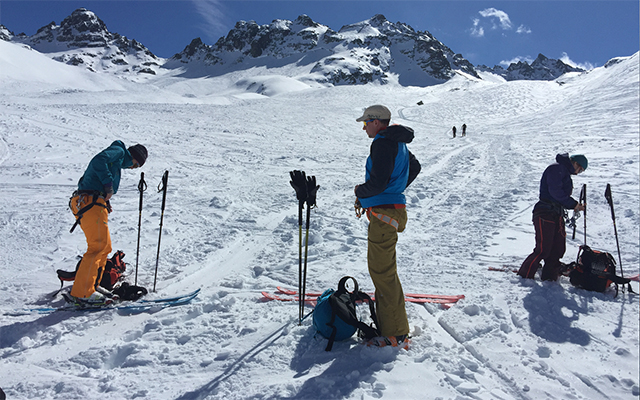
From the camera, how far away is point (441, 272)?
18.8ft

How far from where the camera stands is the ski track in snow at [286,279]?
3.11 m

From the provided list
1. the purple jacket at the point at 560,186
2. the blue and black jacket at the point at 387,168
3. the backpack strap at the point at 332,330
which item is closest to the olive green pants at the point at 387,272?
the blue and black jacket at the point at 387,168

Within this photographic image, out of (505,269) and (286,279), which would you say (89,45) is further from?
(505,269)

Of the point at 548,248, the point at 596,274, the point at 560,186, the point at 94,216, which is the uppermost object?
the point at 560,186

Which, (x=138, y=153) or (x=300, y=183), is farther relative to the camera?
(x=138, y=153)

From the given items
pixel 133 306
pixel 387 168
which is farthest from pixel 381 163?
pixel 133 306

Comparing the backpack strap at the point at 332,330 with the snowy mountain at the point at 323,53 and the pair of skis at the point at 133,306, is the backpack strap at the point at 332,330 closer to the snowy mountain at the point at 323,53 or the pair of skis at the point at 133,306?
the pair of skis at the point at 133,306

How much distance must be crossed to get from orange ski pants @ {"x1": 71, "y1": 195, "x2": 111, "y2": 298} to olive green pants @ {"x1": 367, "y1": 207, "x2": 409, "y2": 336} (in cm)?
349

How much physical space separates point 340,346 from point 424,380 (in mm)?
885

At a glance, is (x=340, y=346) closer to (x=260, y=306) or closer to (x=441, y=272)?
(x=260, y=306)

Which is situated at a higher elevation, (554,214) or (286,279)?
(554,214)

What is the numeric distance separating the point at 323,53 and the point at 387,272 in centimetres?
13990

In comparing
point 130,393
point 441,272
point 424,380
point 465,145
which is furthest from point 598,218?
point 465,145

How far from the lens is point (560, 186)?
5.01 meters
